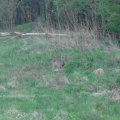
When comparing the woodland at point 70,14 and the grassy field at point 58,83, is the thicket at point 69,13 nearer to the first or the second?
the woodland at point 70,14

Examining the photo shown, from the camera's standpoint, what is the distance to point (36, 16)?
38250 mm

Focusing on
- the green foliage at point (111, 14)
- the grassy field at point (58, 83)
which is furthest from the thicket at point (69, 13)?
the grassy field at point (58, 83)

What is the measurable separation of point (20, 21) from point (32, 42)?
1736cm

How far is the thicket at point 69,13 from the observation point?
21734 millimetres

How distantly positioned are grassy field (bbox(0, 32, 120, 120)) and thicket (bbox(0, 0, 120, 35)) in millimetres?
1859

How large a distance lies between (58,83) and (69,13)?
14162 millimetres

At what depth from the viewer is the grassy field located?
10781 millimetres

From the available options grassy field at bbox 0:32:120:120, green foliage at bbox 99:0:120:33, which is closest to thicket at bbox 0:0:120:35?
green foliage at bbox 99:0:120:33

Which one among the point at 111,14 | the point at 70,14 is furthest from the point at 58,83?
the point at 70,14

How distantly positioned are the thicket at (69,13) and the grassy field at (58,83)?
186 centimetres

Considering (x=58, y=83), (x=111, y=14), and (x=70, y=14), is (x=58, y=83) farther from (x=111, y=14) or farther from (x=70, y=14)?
(x=70, y=14)

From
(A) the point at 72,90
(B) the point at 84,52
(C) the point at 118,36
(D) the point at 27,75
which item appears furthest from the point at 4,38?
(A) the point at 72,90

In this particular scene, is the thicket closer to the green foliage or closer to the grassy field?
the green foliage

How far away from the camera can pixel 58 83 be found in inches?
561
